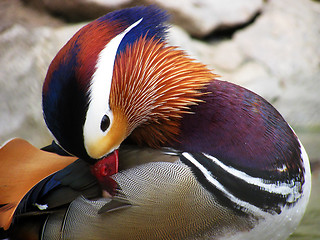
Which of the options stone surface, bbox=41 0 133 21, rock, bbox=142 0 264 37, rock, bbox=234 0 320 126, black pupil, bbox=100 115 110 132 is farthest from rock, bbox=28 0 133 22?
black pupil, bbox=100 115 110 132

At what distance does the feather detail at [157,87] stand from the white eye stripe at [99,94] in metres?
0.08

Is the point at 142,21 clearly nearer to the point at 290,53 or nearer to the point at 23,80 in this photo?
the point at 23,80

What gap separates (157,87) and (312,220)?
119 centimetres

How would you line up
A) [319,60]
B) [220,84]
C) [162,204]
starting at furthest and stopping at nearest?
[319,60]
[220,84]
[162,204]

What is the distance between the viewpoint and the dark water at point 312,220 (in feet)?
7.31

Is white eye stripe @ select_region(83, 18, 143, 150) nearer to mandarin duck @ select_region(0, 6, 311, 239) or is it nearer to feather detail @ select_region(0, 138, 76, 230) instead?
mandarin duck @ select_region(0, 6, 311, 239)

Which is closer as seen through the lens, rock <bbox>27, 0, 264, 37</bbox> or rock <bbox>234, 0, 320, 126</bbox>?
rock <bbox>27, 0, 264, 37</bbox>

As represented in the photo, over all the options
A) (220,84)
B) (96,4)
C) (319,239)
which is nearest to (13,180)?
(220,84)

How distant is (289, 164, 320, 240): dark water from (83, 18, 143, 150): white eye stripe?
1222mm

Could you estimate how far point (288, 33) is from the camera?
148 inches

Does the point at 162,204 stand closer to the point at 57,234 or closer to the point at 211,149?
the point at 211,149

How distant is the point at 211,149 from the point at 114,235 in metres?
0.43

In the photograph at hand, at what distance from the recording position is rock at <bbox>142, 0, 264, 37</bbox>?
353cm

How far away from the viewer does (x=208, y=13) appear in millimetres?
3625
